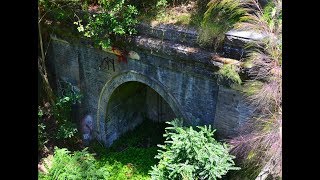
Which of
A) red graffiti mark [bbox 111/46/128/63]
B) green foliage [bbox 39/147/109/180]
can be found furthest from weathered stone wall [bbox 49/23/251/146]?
green foliage [bbox 39/147/109/180]

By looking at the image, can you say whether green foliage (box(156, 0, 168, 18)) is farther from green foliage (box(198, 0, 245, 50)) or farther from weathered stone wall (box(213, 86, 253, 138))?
weathered stone wall (box(213, 86, 253, 138))

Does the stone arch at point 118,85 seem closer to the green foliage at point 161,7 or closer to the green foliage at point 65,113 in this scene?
the green foliage at point 65,113

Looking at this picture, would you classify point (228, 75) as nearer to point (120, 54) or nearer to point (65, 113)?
point (120, 54)

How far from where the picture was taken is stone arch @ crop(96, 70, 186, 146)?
7.89 metres

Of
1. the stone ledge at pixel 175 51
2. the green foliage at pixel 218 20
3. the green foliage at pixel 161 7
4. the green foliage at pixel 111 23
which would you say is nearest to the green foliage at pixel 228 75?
the stone ledge at pixel 175 51

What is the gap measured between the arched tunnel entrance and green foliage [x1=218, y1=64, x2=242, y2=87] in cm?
369

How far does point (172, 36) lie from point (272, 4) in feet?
7.06

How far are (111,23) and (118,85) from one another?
174cm

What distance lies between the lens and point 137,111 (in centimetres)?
1095

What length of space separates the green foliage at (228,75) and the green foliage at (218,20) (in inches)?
23.2

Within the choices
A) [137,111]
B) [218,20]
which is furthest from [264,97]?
[137,111]

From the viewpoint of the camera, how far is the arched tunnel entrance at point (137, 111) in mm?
9961
